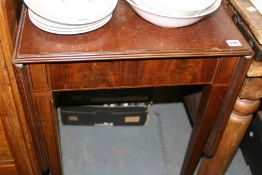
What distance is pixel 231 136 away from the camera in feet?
3.65

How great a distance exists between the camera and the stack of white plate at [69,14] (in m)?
0.80

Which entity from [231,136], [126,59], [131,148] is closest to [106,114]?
[131,148]

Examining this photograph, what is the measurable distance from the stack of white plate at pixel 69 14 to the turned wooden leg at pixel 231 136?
1.57 feet

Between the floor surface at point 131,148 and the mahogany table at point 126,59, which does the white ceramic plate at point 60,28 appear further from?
the floor surface at point 131,148

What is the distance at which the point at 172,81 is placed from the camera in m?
0.92

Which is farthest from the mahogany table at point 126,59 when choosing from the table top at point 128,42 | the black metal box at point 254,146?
the black metal box at point 254,146

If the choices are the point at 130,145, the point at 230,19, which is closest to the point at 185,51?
the point at 230,19

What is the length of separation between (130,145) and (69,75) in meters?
0.68

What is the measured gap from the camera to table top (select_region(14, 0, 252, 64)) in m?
0.80

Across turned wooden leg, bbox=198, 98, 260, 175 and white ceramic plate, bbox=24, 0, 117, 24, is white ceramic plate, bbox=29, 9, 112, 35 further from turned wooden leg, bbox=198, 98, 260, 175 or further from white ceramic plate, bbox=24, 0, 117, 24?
turned wooden leg, bbox=198, 98, 260, 175

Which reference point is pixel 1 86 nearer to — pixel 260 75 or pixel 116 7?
pixel 116 7

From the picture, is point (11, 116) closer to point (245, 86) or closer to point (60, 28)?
point (60, 28)

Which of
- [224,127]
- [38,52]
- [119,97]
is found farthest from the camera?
[119,97]

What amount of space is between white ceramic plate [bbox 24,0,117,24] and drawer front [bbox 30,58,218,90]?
11 centimetres
